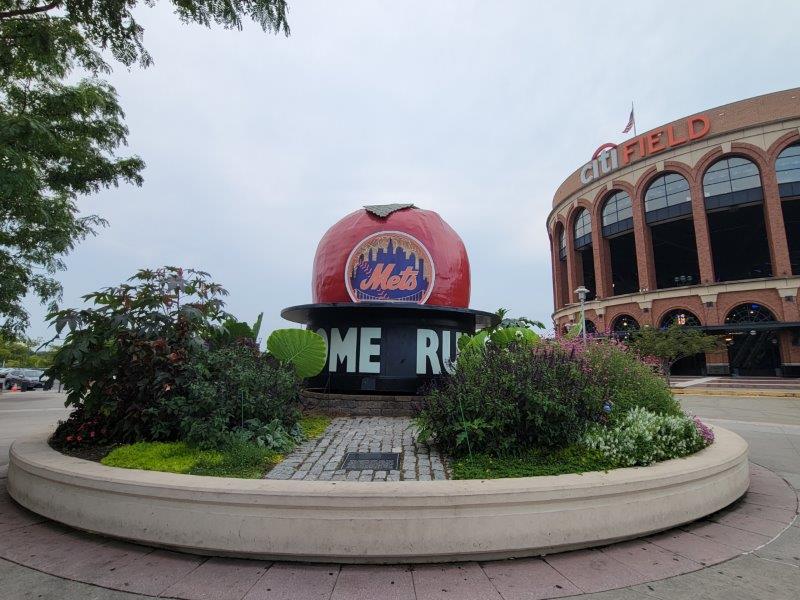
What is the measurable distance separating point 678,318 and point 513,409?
1488 inches

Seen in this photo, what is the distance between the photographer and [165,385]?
17.9 feet

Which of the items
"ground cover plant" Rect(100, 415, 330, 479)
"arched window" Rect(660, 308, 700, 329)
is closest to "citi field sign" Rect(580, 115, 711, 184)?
"arched window" Rect(660, 308, 700, 329)

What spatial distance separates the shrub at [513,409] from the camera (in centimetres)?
494

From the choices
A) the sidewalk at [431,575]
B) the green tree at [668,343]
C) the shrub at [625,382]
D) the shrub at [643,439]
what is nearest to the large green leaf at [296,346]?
the sidewalk at [431,575]

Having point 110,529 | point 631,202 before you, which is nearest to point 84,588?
point 110,529

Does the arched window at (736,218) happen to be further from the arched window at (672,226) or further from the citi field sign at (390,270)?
the citi field sign at (390,270)

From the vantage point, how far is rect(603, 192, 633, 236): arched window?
40100 mm

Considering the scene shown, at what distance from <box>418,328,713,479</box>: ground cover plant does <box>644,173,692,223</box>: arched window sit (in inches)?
1486

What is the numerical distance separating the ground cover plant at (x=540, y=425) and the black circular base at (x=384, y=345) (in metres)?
3.54

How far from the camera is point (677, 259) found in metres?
50.2

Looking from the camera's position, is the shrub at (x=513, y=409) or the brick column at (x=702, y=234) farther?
the brick column at (x=702, y=234)

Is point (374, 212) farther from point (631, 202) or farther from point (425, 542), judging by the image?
point (631, 202)

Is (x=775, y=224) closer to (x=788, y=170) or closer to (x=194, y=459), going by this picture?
(x=788, y=170)

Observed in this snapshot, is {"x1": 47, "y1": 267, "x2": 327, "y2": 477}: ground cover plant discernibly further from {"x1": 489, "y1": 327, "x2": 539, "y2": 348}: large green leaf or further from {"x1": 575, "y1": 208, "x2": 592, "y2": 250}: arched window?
{"x1": 575, "y1": 208, "x2": 592, "y2": 250}: arched window
